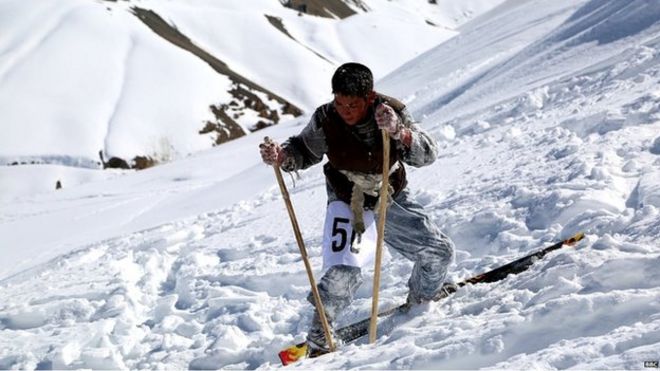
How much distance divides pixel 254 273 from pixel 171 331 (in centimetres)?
122

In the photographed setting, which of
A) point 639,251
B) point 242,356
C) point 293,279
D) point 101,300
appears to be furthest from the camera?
point 101,300

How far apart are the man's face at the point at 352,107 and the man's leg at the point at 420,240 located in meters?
0.71

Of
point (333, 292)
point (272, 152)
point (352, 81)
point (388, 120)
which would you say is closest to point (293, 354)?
point (333, 292)

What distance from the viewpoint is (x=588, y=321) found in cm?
393

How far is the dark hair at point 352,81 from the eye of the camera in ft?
14.2

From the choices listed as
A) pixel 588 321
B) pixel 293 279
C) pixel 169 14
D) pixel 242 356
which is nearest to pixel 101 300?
pixel 293 279

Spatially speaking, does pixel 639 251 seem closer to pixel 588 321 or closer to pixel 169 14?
pixel 588 321

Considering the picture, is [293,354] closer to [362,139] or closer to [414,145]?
[362,139]

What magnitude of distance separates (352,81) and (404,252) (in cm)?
135

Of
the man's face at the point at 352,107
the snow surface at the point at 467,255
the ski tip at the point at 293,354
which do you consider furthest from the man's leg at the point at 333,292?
the man's face at the point at 352,107

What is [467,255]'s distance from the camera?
6754 mm

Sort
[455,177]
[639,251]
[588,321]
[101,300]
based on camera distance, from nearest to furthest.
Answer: [588,321]
[639,251]
[101,300]
[455,177]

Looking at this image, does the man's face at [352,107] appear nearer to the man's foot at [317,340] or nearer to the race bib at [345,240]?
the race bib at [345,240]

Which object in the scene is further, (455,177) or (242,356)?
(455,177)
